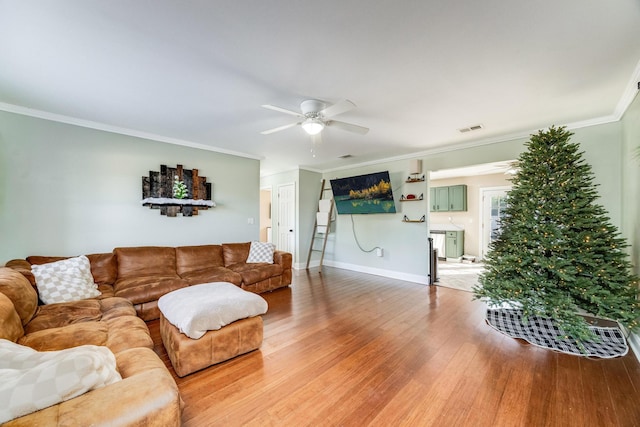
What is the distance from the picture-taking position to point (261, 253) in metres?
4.40

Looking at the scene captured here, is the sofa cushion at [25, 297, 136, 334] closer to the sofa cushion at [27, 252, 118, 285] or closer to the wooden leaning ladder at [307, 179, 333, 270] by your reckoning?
the sofa cushion at [27, 252, 118, 285]

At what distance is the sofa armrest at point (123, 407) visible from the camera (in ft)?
2.66

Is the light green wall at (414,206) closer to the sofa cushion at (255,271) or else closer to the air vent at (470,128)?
the air vent at (470,128)

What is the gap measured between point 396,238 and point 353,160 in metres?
1.91

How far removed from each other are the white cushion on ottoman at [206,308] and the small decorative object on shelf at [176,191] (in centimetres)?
201

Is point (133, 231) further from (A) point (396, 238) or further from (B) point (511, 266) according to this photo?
(B) point (511, 266)

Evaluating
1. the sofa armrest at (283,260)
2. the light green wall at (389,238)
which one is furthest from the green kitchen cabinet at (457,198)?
the sofa armrest at (283,260)

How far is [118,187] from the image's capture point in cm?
362

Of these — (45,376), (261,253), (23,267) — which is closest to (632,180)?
(45,376)

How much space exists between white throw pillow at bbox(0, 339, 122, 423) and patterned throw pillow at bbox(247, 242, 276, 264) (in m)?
3.25

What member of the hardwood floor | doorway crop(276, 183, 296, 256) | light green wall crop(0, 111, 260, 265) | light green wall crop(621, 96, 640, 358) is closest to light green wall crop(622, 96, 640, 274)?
light green wall crop(621, 96, 640, 358)

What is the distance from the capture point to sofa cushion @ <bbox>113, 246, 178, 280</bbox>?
3340 millimetres

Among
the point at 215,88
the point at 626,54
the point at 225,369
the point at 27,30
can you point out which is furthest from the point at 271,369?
the point at 626,54

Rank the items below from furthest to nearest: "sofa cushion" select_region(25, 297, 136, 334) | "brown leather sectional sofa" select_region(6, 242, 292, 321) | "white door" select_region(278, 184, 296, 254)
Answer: "white door" select_region(278, 184, 296, 254) < "brown leather sectional sofa" select_region(6, 242, 292, 321) < "sofa cushion" select_region(25, 297, 136, 334)
